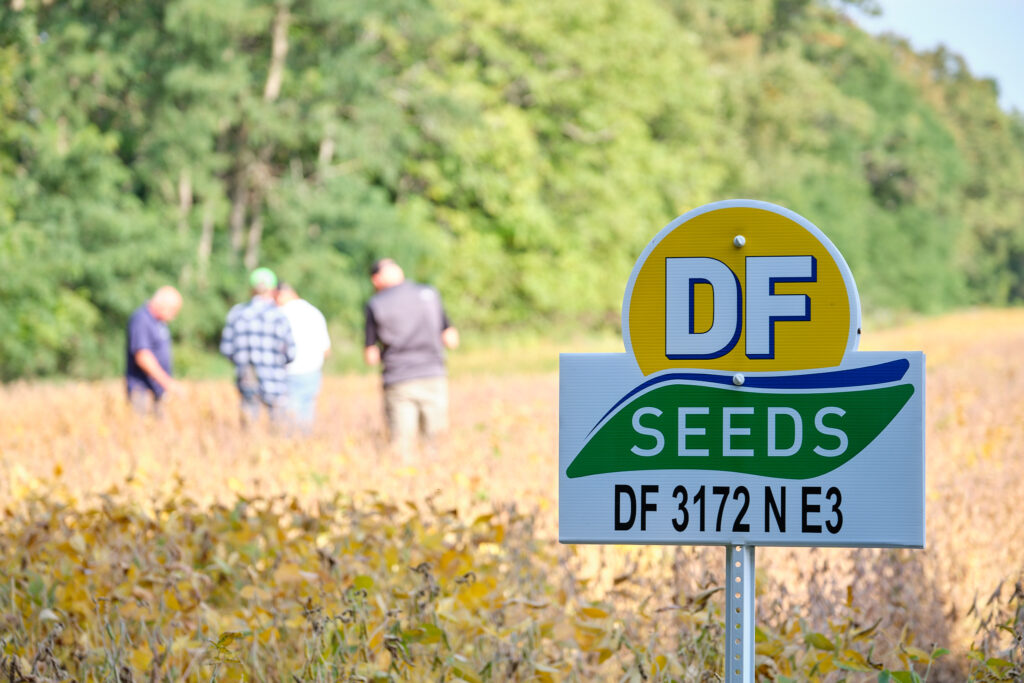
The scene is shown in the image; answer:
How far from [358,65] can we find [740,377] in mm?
24996

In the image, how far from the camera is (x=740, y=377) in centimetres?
252

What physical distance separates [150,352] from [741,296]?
7536 mm

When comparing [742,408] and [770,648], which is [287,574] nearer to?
[770,648]

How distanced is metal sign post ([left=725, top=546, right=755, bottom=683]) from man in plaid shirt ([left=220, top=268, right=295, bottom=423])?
6.44 metres

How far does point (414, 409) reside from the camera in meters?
8.65

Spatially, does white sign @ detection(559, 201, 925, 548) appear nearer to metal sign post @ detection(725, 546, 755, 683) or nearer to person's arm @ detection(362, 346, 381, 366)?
metal sign post @ detection(725, 546, 755, 683)

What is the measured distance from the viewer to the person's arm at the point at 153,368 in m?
9.21

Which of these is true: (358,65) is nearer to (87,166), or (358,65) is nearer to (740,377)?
(87,166)

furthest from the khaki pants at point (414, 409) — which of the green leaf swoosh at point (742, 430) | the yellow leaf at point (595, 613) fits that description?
the green leaf swoosh at point (742, 430)

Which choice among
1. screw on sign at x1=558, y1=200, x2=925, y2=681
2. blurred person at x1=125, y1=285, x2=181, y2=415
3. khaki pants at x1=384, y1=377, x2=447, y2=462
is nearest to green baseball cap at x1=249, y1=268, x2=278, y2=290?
blurred person at x1=125, y1=285, x2=181, y2=415

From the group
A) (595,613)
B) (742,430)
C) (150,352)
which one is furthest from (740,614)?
(150,352)

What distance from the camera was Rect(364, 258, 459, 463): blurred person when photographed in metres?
8.38

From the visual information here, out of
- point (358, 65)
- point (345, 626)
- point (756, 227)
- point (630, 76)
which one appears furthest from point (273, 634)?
point (630, 76)

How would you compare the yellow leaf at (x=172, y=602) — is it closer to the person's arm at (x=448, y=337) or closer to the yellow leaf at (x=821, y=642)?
the yellow leaf at (x=821, y=642)
